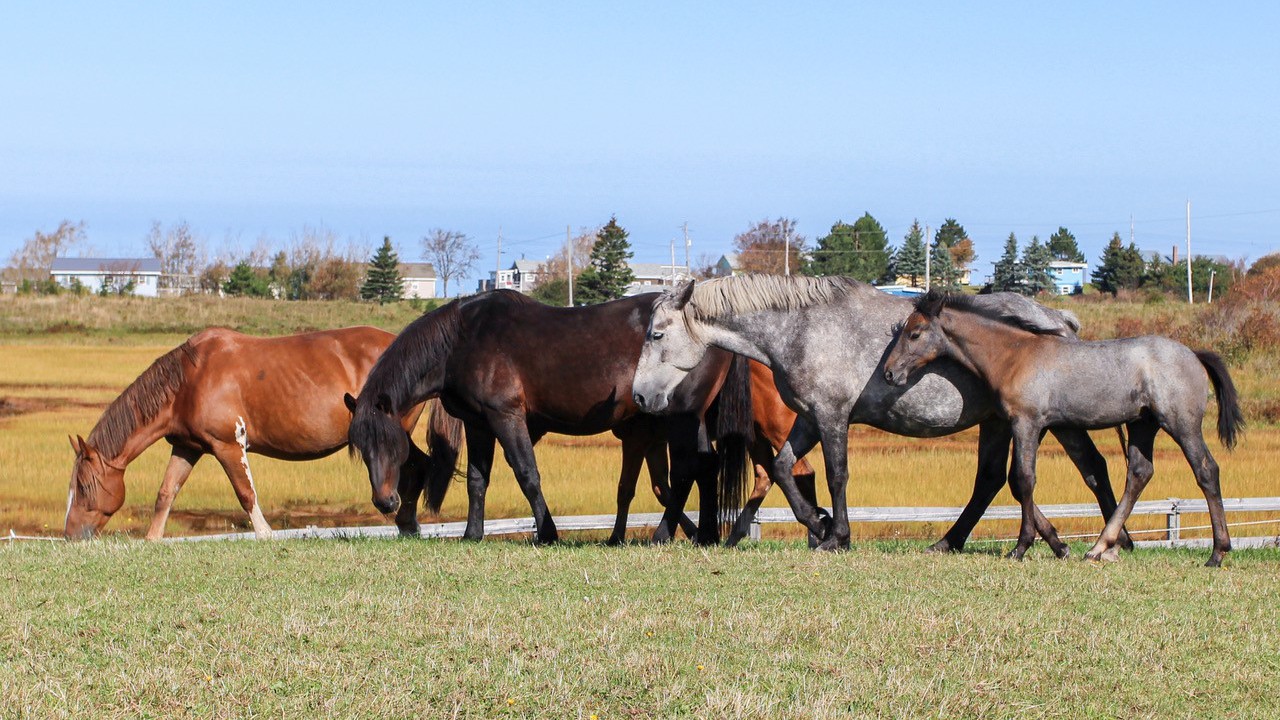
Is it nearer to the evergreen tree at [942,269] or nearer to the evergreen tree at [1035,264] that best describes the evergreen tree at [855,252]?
the evergreen tree at [942,269]

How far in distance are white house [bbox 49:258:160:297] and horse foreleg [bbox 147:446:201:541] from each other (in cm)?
9710

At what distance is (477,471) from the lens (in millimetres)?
10719

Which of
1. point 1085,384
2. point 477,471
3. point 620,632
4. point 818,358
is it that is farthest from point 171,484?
point 1085,384

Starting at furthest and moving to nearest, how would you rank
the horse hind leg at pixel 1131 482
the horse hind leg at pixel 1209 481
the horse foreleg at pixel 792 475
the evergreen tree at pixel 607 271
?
the evergreen tree at pixel 607 271
the horse foreleg at pixel 792 475
the horse hind leg at pixel 1131 482
the horse hind leg at pixel 1209 481

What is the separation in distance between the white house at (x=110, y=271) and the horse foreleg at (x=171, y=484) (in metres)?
97.1

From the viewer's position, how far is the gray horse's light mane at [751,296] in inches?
381

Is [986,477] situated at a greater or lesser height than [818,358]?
lesser

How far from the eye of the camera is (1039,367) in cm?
924

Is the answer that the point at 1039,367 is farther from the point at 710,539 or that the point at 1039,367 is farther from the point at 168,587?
the point at 168,587

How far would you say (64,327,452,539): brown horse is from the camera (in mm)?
11969

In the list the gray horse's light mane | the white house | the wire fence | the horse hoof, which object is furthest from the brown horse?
the white house

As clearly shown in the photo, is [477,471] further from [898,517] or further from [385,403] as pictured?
[898,517]

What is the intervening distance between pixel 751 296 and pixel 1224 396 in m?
3.53


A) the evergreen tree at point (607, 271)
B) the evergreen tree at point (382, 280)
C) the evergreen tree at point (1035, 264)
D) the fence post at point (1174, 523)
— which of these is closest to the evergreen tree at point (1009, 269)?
the evergreen tree at point (1035, 264)
